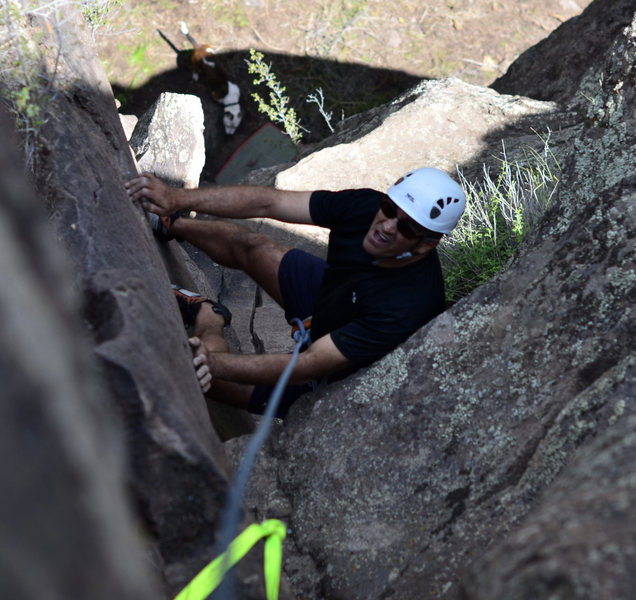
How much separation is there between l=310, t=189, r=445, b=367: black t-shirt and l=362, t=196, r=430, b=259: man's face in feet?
0.27

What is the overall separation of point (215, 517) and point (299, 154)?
5178 mm

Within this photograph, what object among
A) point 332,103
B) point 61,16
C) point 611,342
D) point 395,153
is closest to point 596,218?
point 611,342

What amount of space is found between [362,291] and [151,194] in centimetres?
102

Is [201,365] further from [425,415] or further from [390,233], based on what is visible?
[390,233]

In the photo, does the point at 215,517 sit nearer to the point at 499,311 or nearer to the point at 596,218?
the point at 499,311

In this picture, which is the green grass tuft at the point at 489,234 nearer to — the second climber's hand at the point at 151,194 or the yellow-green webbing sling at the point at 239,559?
the second climber's hand at the point at 151,194

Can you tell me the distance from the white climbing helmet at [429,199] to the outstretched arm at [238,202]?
1.95 feet

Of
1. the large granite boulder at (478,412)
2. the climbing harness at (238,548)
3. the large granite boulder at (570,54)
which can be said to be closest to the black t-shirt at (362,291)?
the large granite boulder at (478,412)

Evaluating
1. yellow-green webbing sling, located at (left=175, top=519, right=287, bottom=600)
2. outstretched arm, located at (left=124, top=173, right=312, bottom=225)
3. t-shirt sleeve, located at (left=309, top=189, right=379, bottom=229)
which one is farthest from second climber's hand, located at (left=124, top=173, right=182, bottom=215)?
yellow-green webbing sling, located at (left=175, top=519, right=287, bottom=600)

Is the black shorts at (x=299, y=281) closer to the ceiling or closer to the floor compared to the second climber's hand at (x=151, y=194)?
closer to the floor

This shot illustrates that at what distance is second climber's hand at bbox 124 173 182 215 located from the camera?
3.04 m

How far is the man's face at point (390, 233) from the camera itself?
10.2 feet

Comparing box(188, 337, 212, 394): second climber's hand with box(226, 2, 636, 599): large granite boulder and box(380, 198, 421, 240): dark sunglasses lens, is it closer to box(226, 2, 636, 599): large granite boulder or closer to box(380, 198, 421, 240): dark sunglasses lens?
box(226, 2, 636, 599): large granite boulder

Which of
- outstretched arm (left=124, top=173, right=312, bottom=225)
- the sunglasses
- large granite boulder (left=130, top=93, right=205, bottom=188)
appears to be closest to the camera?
the sunglasses
